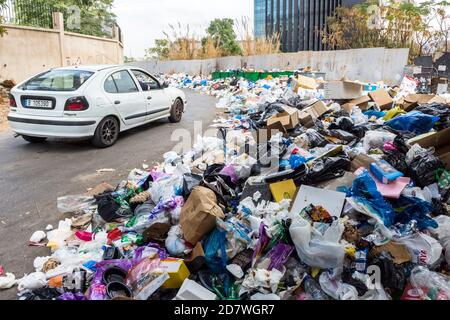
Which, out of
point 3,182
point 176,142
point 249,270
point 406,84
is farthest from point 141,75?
point 406,84

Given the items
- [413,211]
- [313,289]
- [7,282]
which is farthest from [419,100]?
[7,282]

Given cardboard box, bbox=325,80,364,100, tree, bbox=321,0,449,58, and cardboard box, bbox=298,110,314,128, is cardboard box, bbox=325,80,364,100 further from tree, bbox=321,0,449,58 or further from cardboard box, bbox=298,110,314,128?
tree, bbox=321,0,449,58

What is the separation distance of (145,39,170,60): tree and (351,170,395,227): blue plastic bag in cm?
2486

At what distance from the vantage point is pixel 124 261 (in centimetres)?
305

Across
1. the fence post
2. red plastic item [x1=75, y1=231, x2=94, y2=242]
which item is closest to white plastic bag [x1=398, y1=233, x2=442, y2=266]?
red plastic item [x1=75, y1=231, x2=94, y2=242]

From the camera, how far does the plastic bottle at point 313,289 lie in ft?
8.70

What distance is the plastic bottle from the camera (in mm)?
2652

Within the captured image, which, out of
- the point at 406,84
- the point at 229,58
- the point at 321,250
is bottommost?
the point at 321,250

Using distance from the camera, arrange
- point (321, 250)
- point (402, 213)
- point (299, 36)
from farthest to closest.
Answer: point (299, 36), point (402, 213), point (321, 250)

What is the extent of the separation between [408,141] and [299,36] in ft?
89.6

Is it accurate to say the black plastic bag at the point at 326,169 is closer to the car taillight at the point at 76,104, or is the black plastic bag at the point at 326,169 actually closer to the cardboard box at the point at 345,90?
the car taillight at the point at 76,104

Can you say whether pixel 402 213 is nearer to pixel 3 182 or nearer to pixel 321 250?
pixel 321 250

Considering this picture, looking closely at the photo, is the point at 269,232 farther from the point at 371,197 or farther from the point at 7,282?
the point at 7,282

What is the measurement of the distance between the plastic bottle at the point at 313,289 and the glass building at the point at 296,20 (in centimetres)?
2679
